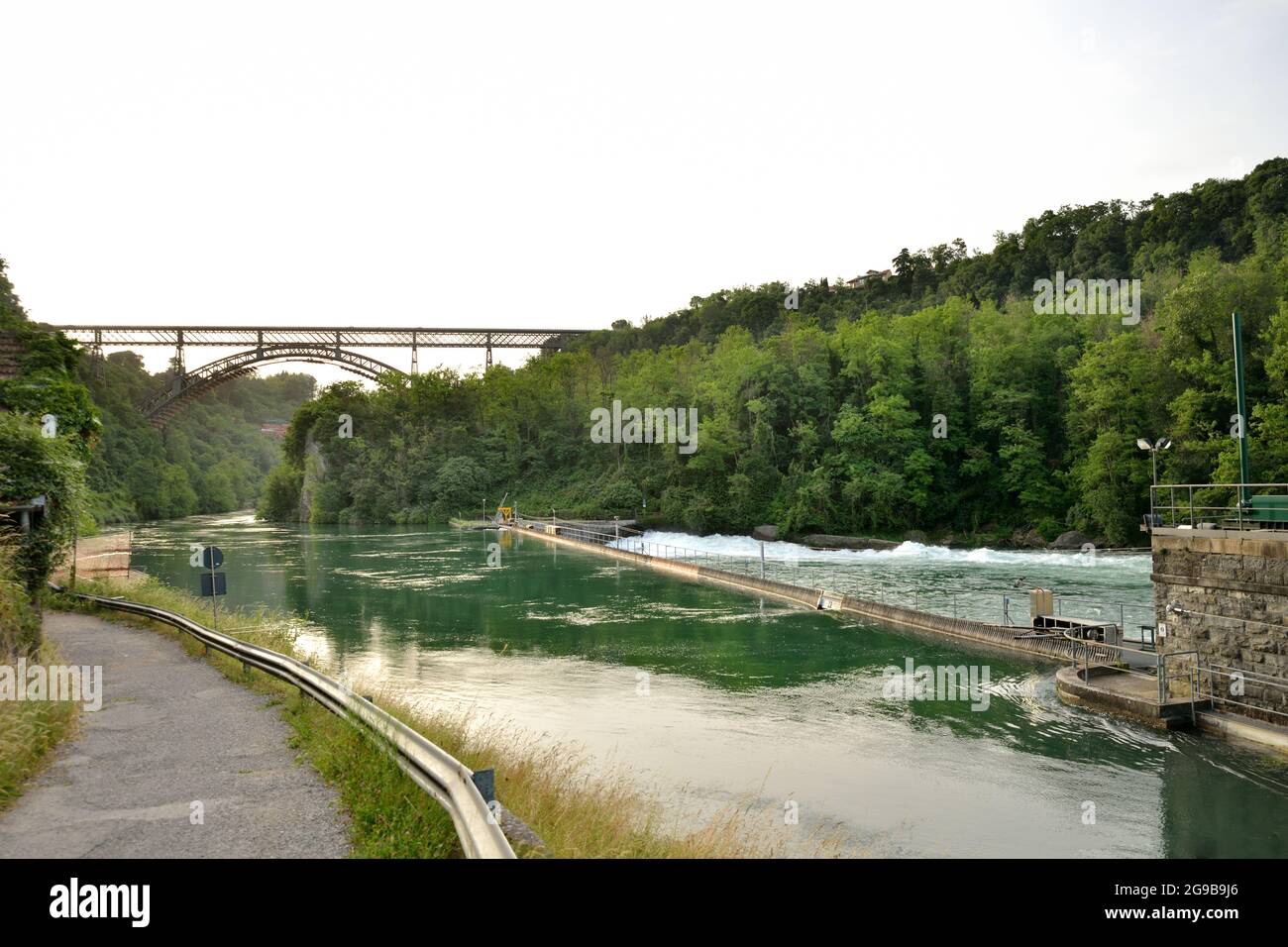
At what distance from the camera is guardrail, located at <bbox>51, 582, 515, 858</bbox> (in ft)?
19.5

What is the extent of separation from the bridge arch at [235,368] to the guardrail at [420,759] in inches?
3917

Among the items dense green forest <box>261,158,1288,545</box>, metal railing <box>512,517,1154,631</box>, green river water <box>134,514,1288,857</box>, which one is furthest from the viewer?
dense green forest <box>261,158,1288,545</box>

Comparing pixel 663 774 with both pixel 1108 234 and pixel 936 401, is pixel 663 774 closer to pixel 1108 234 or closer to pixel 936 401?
pixel 936 401

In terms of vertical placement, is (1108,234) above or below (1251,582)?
above

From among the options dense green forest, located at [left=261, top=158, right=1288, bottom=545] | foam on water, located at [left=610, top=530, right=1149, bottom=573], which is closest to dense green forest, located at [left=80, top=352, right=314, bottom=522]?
dense green forest, located at [left=261, top=158, right=1288, bottom=545]

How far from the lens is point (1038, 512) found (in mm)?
63062

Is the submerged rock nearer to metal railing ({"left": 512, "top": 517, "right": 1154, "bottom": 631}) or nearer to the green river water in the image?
the green river water

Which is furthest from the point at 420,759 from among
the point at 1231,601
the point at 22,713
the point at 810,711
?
the point at 1231,601

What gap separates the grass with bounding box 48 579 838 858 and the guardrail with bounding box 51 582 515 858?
0.61 feet

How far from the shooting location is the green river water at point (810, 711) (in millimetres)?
13008

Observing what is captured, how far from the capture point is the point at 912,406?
71938 millimetres

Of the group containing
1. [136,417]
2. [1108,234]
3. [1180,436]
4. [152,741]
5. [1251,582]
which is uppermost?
[1108,234]
